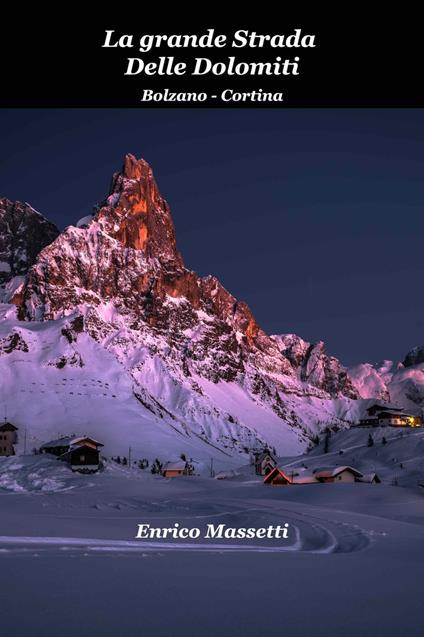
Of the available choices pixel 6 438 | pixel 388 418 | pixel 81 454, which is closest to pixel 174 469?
pixel 81 454

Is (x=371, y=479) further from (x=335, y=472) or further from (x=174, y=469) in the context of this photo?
(x=174, y=469)

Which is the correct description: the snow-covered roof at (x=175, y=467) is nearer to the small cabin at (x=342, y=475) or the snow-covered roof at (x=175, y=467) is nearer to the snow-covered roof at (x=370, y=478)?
the small cabin at (x=342, y=475)

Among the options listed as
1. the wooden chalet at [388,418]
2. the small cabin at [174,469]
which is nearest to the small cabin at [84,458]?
the small cabin at [174,469]

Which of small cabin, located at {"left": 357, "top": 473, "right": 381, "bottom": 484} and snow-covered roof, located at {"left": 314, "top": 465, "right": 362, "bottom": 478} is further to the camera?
snow-covered roof, located at {"left": 314, "top": 465, "right": 362, "bottom": 478}

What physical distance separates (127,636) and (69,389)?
174296 mm

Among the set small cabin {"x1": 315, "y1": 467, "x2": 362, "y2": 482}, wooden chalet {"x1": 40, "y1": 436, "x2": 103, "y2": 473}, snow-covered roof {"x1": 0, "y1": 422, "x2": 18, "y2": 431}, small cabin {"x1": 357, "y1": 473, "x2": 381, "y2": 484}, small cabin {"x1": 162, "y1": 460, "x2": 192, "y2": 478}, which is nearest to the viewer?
small cabin {"x1": 357, "y1": 473, "x2": 381, "y2": 484}

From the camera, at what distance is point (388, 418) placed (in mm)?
116438

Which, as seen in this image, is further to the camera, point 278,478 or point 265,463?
point 265,463

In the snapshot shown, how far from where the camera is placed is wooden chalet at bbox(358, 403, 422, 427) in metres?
116

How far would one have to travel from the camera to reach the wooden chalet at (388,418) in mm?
115938

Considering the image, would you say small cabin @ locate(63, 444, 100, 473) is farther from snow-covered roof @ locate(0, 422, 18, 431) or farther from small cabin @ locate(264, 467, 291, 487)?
small cabin @ locate(264, 467, 291, 487)

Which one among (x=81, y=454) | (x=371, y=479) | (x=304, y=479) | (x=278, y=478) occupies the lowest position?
(x=81, y=454)

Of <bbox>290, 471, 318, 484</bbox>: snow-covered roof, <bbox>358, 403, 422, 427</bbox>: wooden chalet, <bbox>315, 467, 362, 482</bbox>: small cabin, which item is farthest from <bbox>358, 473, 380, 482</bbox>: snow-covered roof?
<bbox>358, 403, 422, 427</bbox>: wooden chalet
